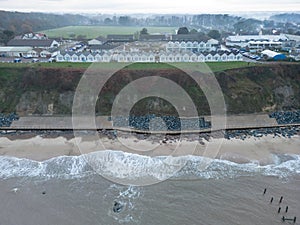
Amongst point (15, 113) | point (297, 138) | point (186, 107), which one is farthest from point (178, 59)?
point (15, 113)

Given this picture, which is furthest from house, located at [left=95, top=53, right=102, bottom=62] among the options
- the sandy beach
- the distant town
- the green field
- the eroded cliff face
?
the green field

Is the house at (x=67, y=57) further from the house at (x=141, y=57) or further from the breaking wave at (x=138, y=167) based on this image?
the breaking wave at (x=138, y=167)

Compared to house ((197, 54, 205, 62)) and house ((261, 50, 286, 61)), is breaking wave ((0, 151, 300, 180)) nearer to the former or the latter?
house ((197, 54, 205, 62))

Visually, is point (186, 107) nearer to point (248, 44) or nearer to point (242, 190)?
point (242, 190)

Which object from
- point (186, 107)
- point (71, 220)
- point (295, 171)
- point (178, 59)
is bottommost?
point (71, 220)

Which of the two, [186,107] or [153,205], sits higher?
[186,107]

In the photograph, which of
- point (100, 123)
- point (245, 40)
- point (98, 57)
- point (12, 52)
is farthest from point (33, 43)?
point (245, 40)

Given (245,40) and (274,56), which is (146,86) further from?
(245,40)
